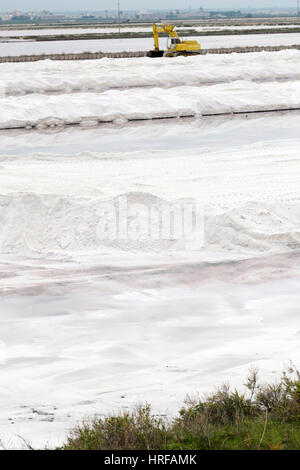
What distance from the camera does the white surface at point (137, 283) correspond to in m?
5.57

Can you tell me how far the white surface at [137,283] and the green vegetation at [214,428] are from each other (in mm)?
439

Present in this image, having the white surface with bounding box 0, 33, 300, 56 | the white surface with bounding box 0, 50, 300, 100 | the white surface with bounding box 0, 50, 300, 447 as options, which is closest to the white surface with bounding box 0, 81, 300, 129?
the white surface with bounding box 0, 50, 300, 447

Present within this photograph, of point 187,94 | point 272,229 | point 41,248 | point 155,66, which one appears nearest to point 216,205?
point 272,229

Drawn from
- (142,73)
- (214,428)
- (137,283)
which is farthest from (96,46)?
(214,428)

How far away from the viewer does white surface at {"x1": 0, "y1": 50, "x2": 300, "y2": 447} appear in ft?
18.3

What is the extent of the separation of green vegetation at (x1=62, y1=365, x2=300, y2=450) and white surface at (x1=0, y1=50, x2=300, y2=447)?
44 centimetres

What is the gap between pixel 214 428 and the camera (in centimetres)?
437

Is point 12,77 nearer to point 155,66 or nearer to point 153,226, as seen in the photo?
point 155,66

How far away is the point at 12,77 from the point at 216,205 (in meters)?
18.3

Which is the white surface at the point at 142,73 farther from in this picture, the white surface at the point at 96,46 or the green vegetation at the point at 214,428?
the green vegetation at the point at 214,428

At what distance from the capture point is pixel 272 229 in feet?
30.5

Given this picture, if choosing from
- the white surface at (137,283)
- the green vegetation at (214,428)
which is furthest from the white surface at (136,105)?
the green vegetation at (214,428)

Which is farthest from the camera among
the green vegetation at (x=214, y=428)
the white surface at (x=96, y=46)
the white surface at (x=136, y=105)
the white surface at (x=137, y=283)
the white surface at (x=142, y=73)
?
the white surface at (x=96, y=46)

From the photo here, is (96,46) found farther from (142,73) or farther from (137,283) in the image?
(137,283)
